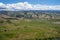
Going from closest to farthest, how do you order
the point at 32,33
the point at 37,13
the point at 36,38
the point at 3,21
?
the point at 36,38, the point at 32,33, the point at 3,21, the point at 37,13

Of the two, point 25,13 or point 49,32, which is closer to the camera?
point 49,32

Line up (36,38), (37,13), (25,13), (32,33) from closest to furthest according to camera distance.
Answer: (36,38), (32,33), (25,13), (37,13)

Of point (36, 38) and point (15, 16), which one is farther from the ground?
point (15, 16)

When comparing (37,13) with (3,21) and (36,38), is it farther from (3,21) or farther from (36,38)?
(36,38)

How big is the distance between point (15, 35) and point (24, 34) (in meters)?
0.86

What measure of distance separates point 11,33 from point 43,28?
3.24m

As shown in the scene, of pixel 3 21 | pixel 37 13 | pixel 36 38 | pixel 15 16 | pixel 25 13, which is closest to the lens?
pixel 36 38

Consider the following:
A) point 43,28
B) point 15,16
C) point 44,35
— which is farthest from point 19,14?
point 44,35

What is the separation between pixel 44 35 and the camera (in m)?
13.0

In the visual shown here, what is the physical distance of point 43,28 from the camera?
14.3 m

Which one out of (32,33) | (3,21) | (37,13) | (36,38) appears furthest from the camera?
(37,13)

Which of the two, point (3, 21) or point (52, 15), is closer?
point (3, 21)

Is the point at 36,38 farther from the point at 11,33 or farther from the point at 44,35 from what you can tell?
the point at 11,33

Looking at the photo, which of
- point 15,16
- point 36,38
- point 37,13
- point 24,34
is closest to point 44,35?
point 36,38
